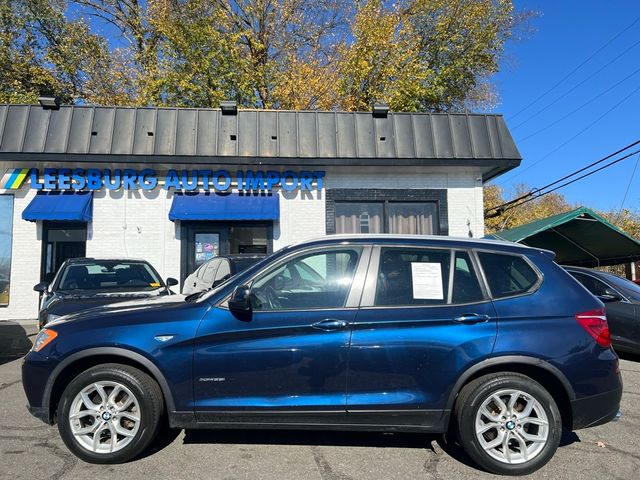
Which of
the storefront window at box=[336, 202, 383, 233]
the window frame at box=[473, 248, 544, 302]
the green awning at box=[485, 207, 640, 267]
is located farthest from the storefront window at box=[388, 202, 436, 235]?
the window frame at box=[473, 248, 544, 302]

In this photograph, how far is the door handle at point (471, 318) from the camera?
350 cm

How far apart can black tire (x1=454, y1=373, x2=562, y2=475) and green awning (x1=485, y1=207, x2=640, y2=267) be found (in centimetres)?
789

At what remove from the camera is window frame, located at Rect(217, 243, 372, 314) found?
3568 mm

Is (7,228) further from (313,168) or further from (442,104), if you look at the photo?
(442,104)

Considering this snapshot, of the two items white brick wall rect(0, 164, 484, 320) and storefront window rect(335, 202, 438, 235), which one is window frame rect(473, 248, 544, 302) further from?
storefront window rect(335, 202, 438, 235)

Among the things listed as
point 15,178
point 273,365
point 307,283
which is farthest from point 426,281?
point 15,178

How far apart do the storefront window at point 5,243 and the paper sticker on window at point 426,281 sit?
35.6 feet

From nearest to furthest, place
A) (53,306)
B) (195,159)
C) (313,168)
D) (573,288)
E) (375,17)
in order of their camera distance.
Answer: (573,288), (53,306), (195,159), (313,168), (375,17)

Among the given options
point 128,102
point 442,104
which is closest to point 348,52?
point 442,104

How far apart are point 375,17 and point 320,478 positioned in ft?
62.1

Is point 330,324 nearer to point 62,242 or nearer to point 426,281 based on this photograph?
point 426,281

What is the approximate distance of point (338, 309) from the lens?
11.6ft

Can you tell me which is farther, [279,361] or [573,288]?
[573,288]

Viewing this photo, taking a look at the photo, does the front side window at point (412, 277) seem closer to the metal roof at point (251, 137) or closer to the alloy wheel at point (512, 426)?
the alloy wheel at point (512, 426)
